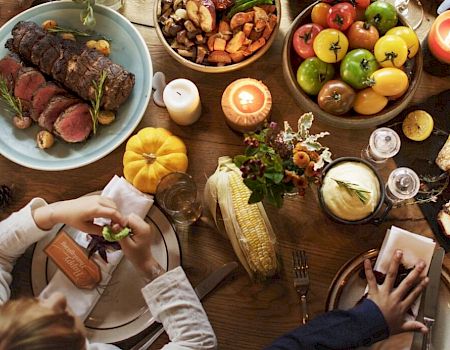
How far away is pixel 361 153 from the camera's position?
1370mm

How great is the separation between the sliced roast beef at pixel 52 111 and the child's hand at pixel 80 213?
7.9 inches

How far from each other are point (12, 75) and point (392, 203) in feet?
3.17

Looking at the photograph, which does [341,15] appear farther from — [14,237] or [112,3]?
[14,237]

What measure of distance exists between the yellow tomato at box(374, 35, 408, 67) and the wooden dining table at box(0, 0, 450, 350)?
0.52 ft

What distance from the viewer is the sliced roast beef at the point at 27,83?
1371 millimetres

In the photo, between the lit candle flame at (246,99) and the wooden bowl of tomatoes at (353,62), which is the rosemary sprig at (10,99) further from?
the wooden bowl of tomatoes at (353,62)

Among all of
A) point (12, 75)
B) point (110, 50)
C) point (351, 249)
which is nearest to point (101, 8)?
point (110, 50)

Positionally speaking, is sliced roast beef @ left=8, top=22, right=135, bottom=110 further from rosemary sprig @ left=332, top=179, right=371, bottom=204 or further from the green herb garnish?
rosemary sprig @ left=332, top=179, right=371, bottom=204

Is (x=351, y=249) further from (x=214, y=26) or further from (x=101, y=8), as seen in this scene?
(x=101, y=8)

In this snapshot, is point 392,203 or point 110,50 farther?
point 110,50

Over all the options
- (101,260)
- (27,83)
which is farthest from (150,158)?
(27,83)

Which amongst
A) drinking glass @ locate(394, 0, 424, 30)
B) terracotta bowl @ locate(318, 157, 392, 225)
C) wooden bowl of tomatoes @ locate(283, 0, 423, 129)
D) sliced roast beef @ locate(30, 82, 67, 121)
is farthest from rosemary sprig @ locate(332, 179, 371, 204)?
sliced roast beef @ locate(30, 82, 67, 121)

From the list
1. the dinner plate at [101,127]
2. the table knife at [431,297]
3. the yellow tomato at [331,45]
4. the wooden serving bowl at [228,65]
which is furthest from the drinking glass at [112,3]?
the table knife at [431,297]

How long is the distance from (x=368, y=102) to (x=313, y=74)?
0.46 ft
